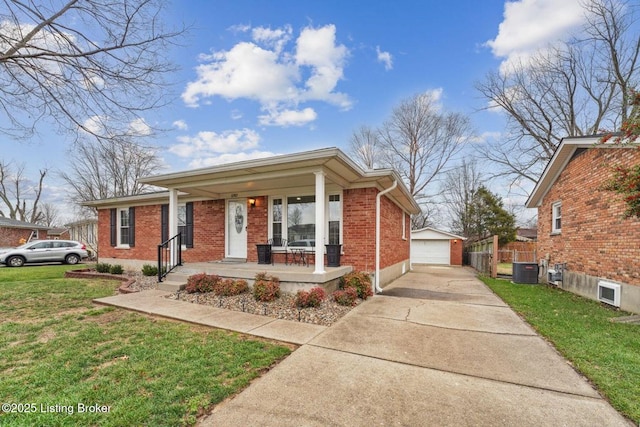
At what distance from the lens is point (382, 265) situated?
318 inches

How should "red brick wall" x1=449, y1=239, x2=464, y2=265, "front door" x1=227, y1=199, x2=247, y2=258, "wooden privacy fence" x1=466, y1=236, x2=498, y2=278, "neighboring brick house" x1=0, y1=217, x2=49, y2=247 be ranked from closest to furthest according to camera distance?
"front door" x1=227, y1=199, x2=247, y2=258
"wooden privacy fence" x1=466, y1=236, x2=498, y2=278
"red brick wall" x1=449, y1=239, x2=464, y2=265
"neighboring brick house" x1=0, y1=217, x2=49, y2=247

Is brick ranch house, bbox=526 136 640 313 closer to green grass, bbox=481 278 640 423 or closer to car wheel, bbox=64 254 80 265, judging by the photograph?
green grass, bbox=481 278 640 423

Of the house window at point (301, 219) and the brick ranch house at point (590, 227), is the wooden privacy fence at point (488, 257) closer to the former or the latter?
the brick ranch house at point (590, 227)

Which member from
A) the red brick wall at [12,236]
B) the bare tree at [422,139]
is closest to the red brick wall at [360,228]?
the bare tree at [422,139]

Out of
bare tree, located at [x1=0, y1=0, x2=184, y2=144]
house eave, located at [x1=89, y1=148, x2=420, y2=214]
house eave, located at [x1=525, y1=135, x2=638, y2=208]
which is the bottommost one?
house eave, located at [x1=89, y1=148, x2=420, y2=214]

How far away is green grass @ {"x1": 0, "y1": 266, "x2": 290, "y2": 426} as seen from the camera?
2.32 meters

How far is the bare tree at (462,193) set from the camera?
80.4 ft

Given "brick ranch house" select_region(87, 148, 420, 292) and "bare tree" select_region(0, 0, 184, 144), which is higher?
"bare tree" select_region(0, 0, 184, 144)

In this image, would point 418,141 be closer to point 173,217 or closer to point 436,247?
point 436,247

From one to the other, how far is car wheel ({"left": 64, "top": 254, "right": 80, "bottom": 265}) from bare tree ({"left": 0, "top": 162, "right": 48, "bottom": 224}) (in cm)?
1939

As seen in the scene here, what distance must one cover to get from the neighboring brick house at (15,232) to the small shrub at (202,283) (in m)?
26.6

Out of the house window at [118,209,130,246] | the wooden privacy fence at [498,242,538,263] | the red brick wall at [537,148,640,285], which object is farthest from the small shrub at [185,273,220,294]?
the wooden privacy fence at [498,242,538,263]

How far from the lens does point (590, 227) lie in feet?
24.3

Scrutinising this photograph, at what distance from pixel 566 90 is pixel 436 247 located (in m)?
12.7
